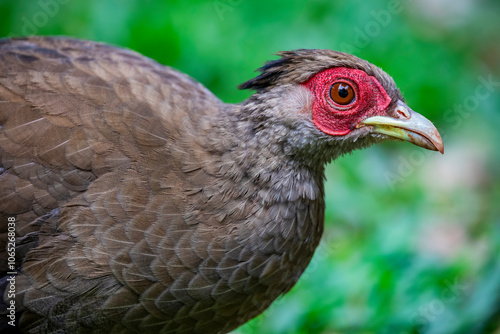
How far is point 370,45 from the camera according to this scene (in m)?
6.84

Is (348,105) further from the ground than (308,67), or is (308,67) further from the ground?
(308,67)

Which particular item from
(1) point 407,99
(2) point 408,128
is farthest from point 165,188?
(1) point 407,99

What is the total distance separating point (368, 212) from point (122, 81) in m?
3.08

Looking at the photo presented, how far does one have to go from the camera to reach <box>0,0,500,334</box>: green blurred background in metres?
4.64

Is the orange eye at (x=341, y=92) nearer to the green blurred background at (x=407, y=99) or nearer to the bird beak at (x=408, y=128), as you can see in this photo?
the bird beak at (x=408, y=128)

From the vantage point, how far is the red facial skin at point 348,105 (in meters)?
3.18

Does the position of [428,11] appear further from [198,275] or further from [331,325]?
[198,275]

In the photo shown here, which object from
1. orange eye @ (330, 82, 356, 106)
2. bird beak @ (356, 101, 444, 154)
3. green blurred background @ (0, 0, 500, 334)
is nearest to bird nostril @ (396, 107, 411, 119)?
bird beak @ (356, 101, 444, 154)

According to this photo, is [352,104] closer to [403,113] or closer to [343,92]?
[343,92]

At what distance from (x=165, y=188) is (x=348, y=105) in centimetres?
102

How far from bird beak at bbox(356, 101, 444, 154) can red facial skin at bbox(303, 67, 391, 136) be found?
0.16 feet

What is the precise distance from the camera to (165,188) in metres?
3.21

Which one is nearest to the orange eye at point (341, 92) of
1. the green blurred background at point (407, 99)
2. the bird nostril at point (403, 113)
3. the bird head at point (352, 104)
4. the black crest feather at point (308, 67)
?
the bird head at point (352, 104)

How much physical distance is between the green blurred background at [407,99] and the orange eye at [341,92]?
6.01 ft
